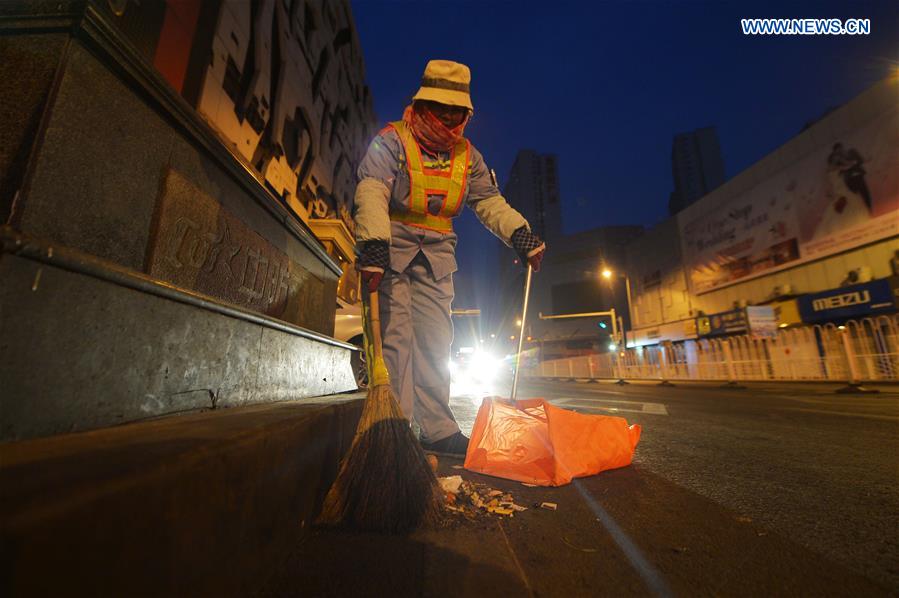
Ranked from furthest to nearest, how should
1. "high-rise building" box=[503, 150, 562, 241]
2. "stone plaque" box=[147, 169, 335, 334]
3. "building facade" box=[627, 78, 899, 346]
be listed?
"high-rise building" box=[503, 150, 562, 241]
"building facade" box=[627, 78, 899, 346]
"stone plaque" box=[147, 169, 335, 334]

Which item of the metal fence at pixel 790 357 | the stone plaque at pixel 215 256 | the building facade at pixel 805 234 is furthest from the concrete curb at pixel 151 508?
the building facade at pixel 805 234

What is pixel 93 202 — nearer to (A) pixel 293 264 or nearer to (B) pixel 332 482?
(B) pixel 332 482

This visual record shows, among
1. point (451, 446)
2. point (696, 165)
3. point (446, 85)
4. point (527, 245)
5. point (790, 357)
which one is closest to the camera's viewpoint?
point (451, 446)

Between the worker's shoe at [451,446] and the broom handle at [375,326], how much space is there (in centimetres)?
74

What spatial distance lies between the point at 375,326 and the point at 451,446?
903 millimetres

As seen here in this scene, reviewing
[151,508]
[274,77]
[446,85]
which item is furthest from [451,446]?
[274,77]

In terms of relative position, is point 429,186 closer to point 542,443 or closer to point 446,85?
point 446,85

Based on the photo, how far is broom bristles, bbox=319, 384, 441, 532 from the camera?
1237 millimetres

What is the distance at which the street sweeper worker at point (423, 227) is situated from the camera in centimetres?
228

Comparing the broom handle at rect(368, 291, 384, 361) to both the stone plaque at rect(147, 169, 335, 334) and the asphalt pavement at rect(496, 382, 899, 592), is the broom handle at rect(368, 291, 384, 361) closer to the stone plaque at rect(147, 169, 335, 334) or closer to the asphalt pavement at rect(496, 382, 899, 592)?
the stone plaque at rect(147, 169, 335, 334)

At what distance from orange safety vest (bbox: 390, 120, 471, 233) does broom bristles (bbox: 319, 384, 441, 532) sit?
1.39 meters

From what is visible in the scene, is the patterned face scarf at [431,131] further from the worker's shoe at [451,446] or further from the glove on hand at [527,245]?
the worker's shoe at [451,446]

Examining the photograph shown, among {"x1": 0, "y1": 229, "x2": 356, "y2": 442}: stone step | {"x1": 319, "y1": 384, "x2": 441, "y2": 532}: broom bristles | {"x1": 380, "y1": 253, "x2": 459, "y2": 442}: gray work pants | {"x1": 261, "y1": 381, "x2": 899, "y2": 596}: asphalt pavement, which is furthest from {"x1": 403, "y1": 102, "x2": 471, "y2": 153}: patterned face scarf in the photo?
{"x1": 261, "y1": 381, "x2": 899, "y2": 596}: asphalt pavement

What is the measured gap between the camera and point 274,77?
858 cm
